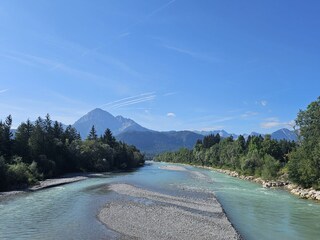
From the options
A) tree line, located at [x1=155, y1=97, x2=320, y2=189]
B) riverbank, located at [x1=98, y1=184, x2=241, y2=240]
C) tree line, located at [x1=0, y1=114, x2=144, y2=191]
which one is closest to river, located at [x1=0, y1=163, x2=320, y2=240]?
riverbank, located at [x1=98, y1=184, x2=241, y2=240]

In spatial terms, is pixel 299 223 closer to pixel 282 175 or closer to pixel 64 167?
pixel 282 175

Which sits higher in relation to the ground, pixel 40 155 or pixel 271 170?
pixel 40 155

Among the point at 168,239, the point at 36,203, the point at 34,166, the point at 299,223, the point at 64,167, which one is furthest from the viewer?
the point at 64,167

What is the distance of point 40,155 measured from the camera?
85.4 m

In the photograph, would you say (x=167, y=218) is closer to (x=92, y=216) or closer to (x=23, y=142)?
(x=92, y=216)

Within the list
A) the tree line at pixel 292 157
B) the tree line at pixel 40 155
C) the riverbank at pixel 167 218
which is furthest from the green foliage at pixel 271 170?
the tree line at pixel 40 155

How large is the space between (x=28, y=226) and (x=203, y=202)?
24379mm

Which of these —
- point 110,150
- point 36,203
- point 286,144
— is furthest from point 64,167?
point 286,144

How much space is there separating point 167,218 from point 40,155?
58.0 meters

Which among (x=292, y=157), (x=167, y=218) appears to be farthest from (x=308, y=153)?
(x=167, y=218)

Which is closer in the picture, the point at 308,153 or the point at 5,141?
the point at 308,153

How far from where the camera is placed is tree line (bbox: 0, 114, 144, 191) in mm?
63281

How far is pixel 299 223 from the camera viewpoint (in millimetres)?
37656

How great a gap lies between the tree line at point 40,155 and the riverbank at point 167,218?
Result: 2422cm
